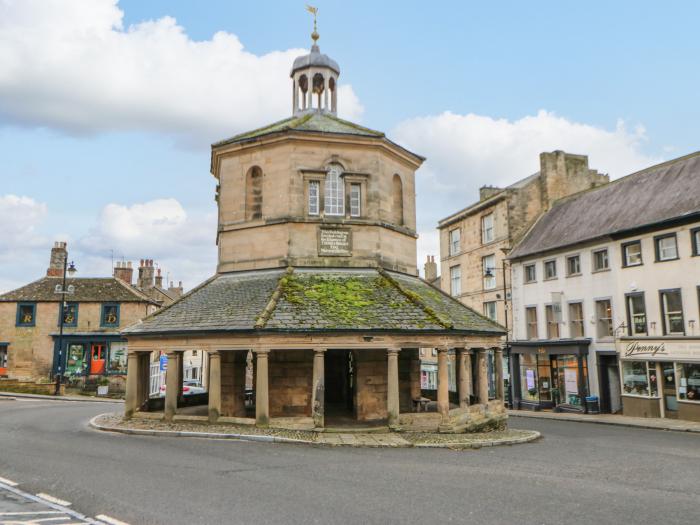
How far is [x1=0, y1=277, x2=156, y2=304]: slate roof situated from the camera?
4084 cm

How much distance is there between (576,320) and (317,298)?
18230 millimetres

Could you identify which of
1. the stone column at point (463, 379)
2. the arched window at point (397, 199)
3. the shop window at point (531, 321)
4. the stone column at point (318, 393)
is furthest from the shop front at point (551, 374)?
the stone column at point (318, 393)

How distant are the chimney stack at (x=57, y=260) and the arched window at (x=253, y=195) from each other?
2865cm

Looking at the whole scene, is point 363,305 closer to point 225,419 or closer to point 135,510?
point 225,419

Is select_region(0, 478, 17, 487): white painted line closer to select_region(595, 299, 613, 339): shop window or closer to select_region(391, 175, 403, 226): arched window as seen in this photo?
select_region(391, 175, 403, 226): arched window

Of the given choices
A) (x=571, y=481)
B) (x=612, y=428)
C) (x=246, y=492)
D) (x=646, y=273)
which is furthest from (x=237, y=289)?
(x=646, y=273)

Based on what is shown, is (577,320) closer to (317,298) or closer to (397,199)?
(397,199)

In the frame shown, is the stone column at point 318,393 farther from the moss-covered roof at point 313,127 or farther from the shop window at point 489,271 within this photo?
the shop window at point 489,271

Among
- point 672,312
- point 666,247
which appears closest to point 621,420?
point 672,312

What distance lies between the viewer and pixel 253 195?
21484mm

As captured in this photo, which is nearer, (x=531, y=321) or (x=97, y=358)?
(x=531, y=321)

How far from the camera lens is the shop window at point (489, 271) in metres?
36.3

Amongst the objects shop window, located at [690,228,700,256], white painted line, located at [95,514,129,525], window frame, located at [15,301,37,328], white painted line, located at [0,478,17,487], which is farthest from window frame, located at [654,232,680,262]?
window frame, located at [15,301,37,328]

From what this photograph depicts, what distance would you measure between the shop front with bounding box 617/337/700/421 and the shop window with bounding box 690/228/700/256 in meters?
3.66
